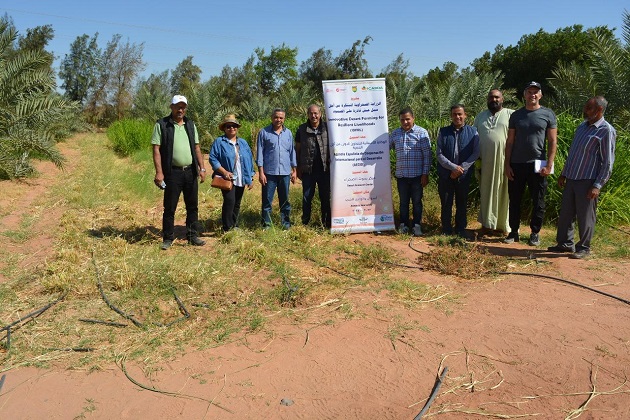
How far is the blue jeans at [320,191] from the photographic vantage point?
6891 millimetres

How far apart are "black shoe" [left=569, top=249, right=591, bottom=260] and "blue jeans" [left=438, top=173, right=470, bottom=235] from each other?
132 centimetres

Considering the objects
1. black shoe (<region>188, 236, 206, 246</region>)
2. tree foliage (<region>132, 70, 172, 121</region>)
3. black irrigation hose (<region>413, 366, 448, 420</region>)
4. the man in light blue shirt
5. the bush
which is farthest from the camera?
tree foliage (<region>132, 70, 172, 121</region>)

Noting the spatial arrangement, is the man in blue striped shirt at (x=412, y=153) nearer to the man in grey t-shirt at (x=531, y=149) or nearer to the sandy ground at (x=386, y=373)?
the man in grey t-shirt at (x=531, y=149)

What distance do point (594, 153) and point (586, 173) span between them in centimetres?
22

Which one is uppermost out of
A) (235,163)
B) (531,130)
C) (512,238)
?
(531,130)

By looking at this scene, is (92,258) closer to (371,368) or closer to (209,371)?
(209,371)

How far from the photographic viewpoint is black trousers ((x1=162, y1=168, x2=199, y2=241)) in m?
6.13

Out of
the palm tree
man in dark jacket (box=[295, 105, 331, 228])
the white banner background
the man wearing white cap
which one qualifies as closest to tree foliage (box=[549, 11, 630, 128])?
the white banner background

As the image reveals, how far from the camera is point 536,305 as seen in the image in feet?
14.8

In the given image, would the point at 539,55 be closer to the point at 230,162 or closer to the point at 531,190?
the point at 531,190

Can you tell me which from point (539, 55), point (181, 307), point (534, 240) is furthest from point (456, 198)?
point (539, 55)

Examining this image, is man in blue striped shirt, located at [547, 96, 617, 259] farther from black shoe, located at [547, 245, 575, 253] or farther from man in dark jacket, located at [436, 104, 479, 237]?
man in dark jacket, located at [436, 104, 479, 237]

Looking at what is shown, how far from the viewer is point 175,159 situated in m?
6.09

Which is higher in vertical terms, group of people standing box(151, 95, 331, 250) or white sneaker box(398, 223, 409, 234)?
group of people standing box(151, 95, 331, 250)
